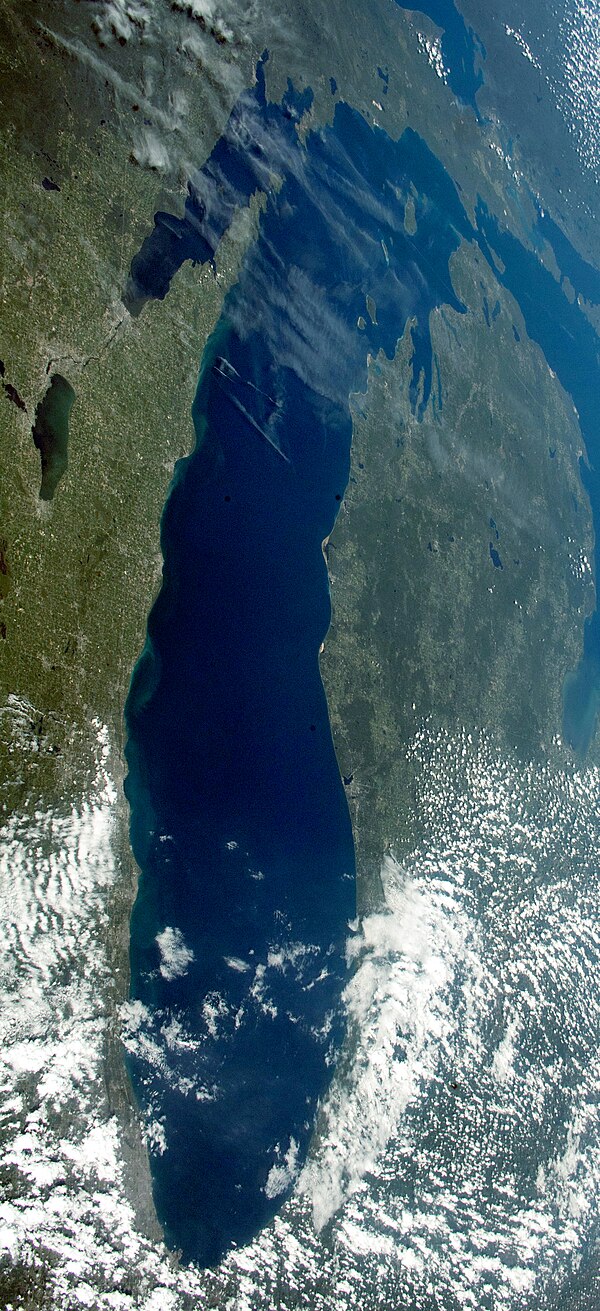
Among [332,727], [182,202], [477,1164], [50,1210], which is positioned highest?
[182,202]

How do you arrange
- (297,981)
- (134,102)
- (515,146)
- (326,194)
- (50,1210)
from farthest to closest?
(515,146), (326,194), (297,981), (134,102), (50,1210)

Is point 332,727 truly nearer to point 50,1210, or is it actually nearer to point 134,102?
point 50,1210

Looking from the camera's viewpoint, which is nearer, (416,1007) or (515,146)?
(416,1007)

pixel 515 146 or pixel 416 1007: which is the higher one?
pixel 515 146

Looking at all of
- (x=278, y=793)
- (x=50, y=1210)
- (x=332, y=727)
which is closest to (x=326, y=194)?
(x=332, y=727)

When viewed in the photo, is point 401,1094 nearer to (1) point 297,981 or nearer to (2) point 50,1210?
(1) point 297,981

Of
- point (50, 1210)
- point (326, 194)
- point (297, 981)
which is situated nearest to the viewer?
point (50, 1210)
